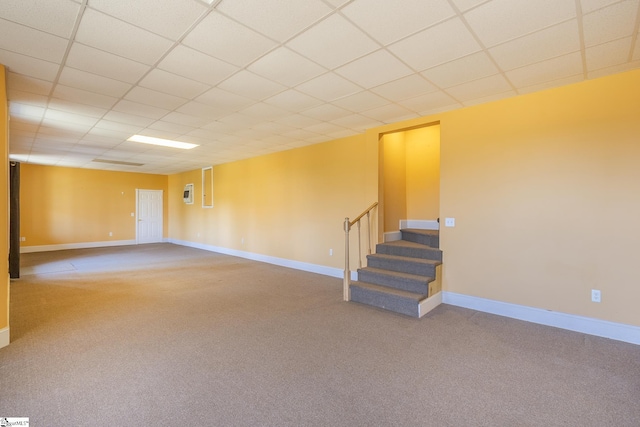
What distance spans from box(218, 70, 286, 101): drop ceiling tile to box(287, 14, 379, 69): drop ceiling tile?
700 mm

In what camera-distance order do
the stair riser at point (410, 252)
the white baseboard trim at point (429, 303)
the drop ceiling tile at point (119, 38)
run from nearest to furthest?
the drop ceiling tile at point (119, 38), the white baseboard trim at point (429, 303), the stair riser at point (410, 252)

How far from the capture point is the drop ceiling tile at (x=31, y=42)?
2209 mm

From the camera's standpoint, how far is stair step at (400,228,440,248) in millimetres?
4568

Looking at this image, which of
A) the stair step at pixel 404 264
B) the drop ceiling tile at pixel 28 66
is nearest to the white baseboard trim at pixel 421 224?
the stair step at pixel 404 264

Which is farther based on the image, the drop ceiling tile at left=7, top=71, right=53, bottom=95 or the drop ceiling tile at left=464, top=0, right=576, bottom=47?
the drop ceiling tile at left=7, top=71, right=53, bottom=95

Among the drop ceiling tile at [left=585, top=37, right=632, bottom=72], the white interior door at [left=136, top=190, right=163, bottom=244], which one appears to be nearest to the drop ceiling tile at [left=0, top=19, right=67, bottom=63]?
the drop ceiling tile at [left=585, top=37, right=632, bottom=72]

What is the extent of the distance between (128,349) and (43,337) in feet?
3.54

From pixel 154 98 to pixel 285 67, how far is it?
187 centimetres

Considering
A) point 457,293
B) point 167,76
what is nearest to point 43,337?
point 167,76

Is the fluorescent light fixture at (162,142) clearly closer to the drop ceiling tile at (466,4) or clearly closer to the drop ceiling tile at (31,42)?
the drop ceiling tile at (31,42)

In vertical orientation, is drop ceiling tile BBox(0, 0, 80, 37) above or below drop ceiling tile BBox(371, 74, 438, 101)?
below

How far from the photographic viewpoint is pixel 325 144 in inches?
231

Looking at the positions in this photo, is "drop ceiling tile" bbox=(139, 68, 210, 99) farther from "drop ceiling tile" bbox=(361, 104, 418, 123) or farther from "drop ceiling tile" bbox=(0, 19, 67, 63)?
"drop ceiling tile" bbox=(361, 104, 418, 123)

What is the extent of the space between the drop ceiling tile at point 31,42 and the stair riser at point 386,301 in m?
4.09
